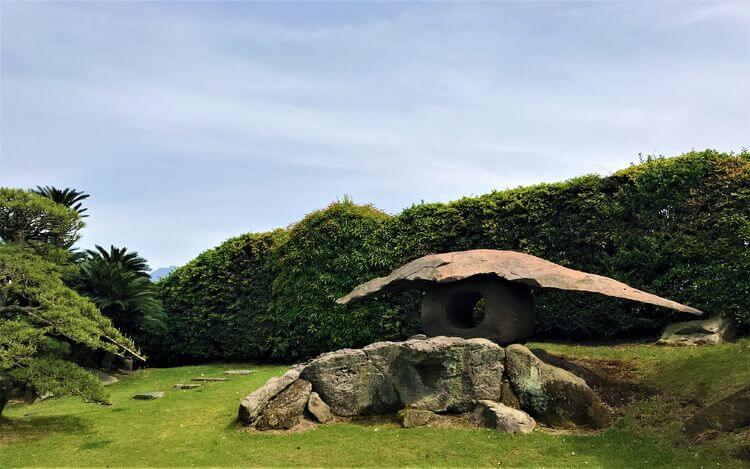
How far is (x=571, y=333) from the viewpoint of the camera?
43.3 ft

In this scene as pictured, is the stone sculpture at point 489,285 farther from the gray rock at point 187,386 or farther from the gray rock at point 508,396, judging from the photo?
the gray rock at point 187,386

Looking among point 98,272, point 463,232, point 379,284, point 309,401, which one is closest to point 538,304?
point 463,232

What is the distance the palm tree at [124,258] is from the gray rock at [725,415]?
16.4 metres

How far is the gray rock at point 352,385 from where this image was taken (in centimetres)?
987

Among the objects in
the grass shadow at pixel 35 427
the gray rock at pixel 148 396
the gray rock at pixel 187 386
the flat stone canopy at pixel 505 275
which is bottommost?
the grass shadow at pixel 35 427

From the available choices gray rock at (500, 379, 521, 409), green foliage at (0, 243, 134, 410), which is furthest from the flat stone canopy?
green foliage at (0, 243, 134, 410)

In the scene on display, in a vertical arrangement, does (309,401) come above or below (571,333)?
below

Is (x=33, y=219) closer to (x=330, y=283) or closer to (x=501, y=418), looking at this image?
(x=330, y=283)

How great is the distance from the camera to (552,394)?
9023 millimetres

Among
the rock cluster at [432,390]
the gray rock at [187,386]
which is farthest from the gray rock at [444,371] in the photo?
the gray rock at [187,386]

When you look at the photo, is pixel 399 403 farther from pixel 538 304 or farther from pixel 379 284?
pixel 538 304

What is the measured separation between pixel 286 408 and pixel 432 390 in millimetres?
2631

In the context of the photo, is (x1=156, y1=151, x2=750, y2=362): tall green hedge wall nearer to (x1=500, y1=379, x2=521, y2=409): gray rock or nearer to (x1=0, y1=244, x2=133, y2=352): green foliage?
(x1=500, y1=379, x2=521, y2=409): gray rock

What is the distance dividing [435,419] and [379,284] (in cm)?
304
